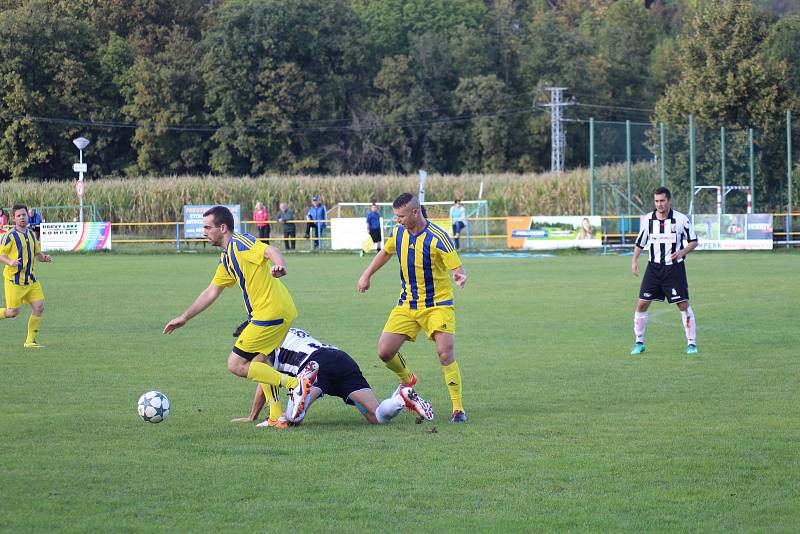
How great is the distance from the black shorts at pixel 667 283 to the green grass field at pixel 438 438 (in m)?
0.68

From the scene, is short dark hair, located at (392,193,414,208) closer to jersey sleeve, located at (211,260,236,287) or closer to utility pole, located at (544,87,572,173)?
jersey sleeve, located at (211,260,236,287)

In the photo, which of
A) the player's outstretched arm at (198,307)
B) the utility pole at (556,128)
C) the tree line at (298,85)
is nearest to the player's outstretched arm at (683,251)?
the player's outstretched arm at (198,307)

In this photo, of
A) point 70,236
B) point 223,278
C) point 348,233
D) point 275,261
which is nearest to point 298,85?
point 70,236

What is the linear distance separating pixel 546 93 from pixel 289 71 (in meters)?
16.6

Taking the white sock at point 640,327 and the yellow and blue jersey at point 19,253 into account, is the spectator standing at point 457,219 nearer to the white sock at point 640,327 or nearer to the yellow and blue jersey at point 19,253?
the yellow and blue jersey at point 19,253

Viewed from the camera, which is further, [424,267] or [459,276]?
[424,267]

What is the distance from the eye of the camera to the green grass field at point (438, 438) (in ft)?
20.2

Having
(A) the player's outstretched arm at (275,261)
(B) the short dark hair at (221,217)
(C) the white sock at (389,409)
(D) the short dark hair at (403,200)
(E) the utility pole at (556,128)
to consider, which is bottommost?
(C) the white sock at (389,409)

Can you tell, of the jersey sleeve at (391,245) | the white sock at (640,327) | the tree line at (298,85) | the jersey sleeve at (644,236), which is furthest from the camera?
the tree line at (298,85)

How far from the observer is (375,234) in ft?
122

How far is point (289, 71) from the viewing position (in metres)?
69.8

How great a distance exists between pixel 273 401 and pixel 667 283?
→ 619 cm

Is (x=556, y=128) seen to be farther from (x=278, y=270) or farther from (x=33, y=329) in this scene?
(x=278, y=270)

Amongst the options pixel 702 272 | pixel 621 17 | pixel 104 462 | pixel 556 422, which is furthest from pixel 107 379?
pixel 621 17
